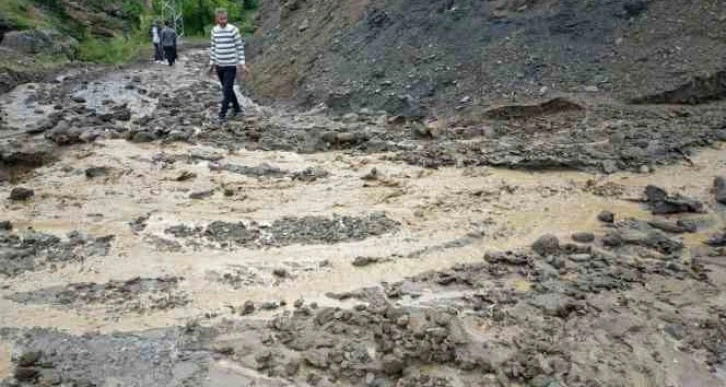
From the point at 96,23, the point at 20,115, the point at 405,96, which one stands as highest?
the point at 405,96

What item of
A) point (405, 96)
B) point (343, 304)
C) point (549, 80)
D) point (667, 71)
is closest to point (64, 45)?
point (405, 96)

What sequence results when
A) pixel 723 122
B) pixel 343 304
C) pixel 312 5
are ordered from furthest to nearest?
pixel 312 5 → pixel 723 122 → pixel 343 304

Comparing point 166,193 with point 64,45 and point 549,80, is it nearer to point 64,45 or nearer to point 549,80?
point 549,80

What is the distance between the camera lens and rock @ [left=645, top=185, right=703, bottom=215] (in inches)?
280

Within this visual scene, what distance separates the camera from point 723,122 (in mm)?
9344

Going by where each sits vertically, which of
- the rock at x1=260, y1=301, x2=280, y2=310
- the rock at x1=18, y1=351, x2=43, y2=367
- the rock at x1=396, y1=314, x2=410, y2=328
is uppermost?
the rock at x1=396, y1=314, x2=410, y2=328

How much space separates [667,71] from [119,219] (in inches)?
314

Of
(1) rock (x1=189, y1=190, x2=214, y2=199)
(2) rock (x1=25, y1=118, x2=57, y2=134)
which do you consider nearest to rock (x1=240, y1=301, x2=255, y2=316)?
(1) rock (x1=189, y1=190, x2=214, y2=199)

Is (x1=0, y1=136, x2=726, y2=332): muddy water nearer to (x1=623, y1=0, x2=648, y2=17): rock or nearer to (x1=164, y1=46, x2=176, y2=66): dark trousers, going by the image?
(x1=623, y1=0, x2=648, y2=17): rock

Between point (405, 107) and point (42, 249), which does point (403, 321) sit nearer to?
point (42, 249)

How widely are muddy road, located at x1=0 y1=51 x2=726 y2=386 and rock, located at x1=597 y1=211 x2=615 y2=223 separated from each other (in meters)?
0.02

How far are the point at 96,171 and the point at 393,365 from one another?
560 centimetres

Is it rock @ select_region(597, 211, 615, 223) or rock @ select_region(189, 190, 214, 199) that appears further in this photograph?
rock @ select_region(189, 190, 214, 199)

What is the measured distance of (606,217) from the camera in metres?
6.99
